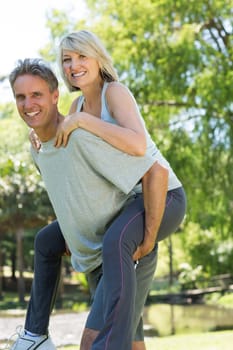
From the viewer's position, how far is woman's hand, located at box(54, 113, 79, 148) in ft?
7.78

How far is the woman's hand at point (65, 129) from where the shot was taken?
237cm

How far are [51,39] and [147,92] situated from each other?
2777mm

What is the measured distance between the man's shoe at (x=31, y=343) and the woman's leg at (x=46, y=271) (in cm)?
4

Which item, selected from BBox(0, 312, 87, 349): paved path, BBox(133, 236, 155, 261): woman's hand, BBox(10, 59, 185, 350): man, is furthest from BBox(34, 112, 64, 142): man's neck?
BBox(0, 312, 87, 349): paved path

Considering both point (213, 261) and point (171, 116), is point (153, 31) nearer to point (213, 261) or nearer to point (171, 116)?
point (171, 116)

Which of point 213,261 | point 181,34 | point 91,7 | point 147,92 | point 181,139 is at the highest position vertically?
point 91,7

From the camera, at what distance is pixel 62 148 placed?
7.98ft

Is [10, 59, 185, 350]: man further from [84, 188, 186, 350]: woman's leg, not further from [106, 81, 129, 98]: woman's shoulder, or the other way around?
[106, 81, 129, 98]: woman's shoulder

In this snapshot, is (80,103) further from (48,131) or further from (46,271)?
(46,271)

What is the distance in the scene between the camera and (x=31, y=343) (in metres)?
2.59

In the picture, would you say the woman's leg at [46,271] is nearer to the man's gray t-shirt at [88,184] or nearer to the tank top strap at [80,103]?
the man's gray t-shirt at [88,184]

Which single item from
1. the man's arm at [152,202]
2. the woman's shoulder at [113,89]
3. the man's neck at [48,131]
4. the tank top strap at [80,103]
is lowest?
the man's arm at [152,202]

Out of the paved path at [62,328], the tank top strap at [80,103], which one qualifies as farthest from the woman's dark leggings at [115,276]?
the paved path at [62,328]

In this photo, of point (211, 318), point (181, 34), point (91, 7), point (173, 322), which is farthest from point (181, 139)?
point (211, 318)
